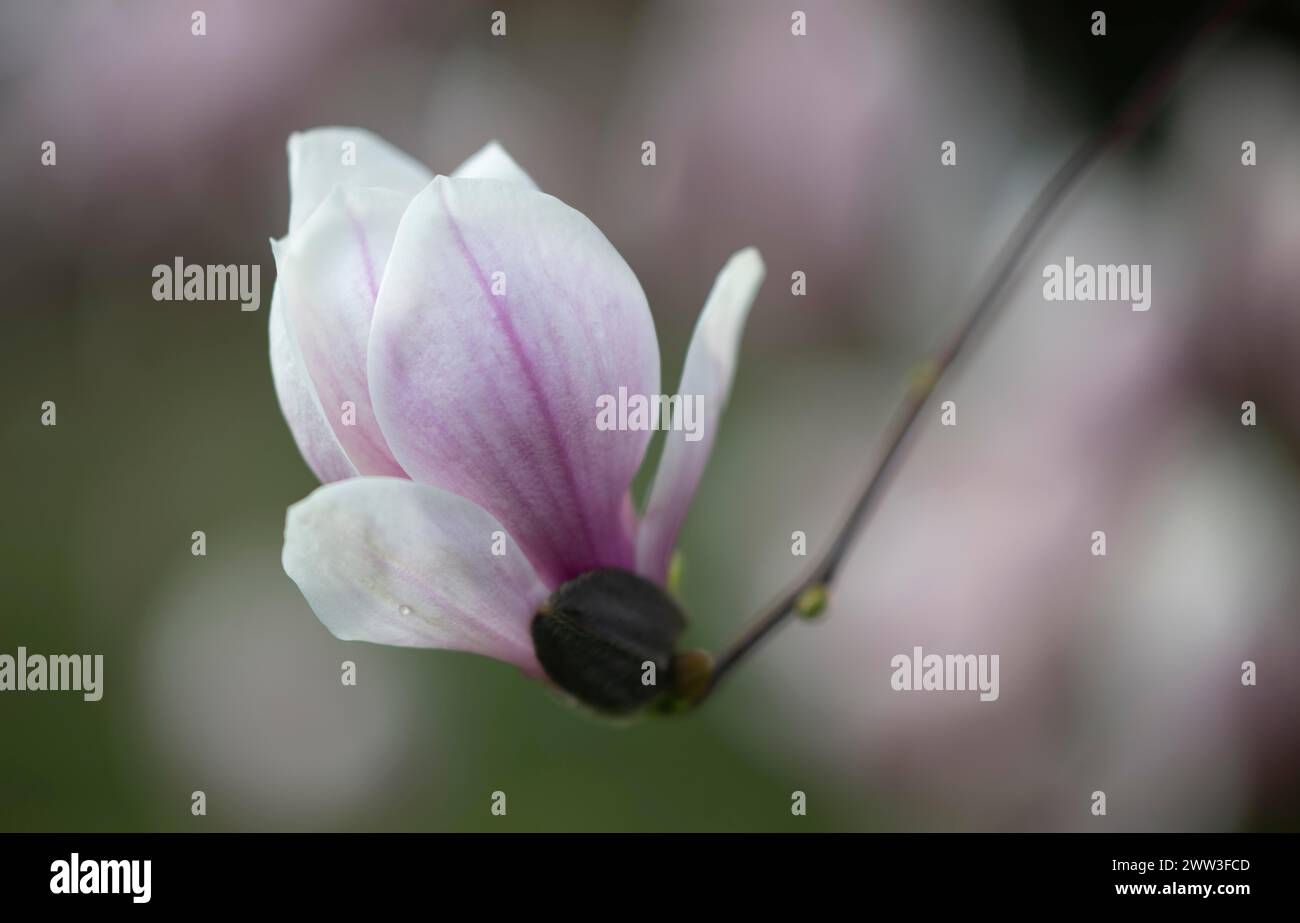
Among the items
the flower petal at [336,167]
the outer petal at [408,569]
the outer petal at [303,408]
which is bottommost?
the outer petal at [408,569]

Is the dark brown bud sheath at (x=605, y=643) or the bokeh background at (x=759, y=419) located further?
the bokeh background at (x=759, y=419)

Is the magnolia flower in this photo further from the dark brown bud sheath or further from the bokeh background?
the bokeh background

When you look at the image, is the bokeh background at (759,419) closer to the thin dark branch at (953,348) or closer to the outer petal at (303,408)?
the thin dark branch at (953,348)

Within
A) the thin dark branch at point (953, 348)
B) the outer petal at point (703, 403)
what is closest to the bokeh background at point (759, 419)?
the thin dark branch at point (953, 348)

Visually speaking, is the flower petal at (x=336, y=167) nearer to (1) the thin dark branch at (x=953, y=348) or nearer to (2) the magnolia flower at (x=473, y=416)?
(2) the magnolia flower at (x=473, y=416)

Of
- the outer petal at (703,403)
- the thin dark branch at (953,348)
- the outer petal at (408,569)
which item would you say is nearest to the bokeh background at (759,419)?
the thin dark branch at (953,348)

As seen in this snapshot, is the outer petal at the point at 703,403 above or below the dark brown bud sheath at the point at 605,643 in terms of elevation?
above

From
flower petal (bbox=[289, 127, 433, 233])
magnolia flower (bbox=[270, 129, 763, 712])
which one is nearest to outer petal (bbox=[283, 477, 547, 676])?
magnolia flower (bbox=[270, 129, 763, 712])

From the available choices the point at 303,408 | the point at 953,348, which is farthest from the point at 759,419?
the point at 303,408
